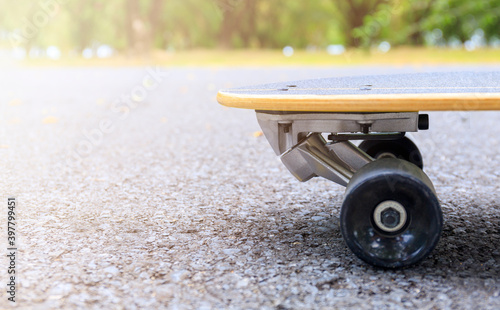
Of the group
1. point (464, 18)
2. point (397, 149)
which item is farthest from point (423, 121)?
point (464, 18)

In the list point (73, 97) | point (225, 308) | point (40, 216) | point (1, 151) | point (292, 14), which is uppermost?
point (292, 14)

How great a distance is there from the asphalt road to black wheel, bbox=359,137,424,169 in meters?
0.23

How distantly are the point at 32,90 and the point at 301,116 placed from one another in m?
7.03

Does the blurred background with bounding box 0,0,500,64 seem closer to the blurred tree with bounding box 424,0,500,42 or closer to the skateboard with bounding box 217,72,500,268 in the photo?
the blurred tree with bounding box 424,0,500,42

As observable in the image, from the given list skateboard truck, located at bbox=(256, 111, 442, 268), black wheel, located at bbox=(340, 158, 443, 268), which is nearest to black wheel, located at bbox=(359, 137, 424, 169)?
skateboard truck, located at bbox=(256, 111, 442, 268)

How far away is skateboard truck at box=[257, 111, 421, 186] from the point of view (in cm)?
176

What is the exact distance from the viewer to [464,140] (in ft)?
13.2

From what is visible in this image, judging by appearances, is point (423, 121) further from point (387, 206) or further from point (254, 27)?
point (254, 27)

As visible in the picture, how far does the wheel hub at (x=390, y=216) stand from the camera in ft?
5.42

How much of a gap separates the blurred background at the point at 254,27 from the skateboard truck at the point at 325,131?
985 cm

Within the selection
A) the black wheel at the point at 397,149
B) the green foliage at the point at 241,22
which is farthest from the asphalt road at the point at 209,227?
the green foliage at the point at 241,22

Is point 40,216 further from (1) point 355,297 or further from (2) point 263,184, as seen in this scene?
(1) point 355,297

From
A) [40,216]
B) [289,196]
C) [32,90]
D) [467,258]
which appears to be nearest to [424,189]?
[467,258]

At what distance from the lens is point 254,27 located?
22672 mm
